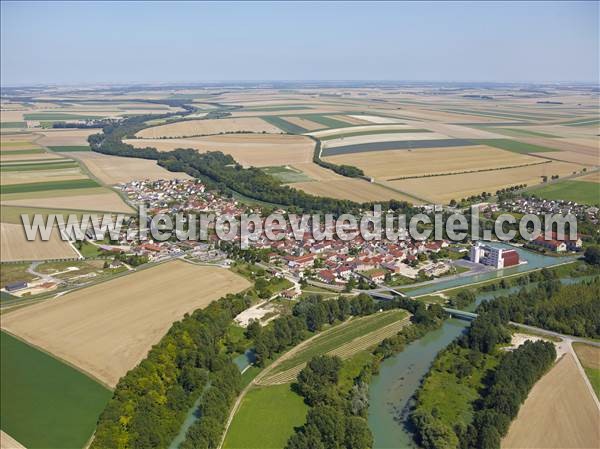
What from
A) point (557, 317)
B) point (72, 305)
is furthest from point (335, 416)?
point (72, 305)

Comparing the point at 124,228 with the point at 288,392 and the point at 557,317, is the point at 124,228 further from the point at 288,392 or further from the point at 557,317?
the point at 557,317

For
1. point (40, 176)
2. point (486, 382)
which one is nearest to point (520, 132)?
point (40, 176)

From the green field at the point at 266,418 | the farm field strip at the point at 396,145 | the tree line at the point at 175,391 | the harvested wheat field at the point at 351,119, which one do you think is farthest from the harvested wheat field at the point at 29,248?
the harvested wheat field at the point at 351,119

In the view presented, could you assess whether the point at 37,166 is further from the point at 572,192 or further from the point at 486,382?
the point at 486,382

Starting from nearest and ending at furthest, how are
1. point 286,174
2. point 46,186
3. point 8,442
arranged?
point 8,442 < point 46,186 < point 286,174

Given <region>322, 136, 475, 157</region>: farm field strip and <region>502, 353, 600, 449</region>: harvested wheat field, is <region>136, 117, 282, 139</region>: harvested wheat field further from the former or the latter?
<region>502, 353, 600, 449</region>: harvested wheat field

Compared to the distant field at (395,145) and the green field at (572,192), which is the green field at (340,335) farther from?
the distant field at (395,145)
